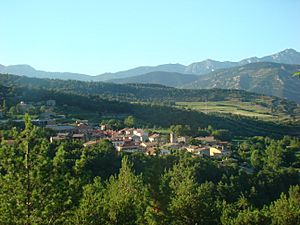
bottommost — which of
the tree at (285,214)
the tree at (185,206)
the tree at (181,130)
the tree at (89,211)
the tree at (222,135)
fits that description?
the tree at (222,135)

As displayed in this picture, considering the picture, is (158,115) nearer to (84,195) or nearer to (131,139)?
(131,139)

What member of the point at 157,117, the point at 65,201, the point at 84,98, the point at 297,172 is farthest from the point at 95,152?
the point at 84,98

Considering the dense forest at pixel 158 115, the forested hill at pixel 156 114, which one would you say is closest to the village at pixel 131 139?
the dense forest at pixel 158 115

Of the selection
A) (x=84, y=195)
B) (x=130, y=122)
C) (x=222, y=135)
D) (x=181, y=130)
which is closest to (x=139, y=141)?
(x=181, y=130)

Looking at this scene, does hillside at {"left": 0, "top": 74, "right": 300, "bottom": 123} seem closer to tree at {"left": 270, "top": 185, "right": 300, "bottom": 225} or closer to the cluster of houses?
the cluster of houses

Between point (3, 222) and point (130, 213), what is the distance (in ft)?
24.1

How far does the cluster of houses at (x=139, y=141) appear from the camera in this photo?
63.5 m

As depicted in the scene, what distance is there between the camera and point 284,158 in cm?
6569

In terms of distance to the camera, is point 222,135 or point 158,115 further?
point 158,115

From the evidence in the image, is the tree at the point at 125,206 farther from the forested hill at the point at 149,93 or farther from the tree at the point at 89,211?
the forested hill at the point at 149,93

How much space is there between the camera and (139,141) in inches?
2832

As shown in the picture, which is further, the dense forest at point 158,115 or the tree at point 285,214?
the dense forest at point 158,115

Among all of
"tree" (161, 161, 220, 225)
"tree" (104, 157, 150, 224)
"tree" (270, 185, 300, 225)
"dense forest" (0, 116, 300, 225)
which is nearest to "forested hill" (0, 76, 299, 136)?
"dense forest" (0, 116, 300, 225)

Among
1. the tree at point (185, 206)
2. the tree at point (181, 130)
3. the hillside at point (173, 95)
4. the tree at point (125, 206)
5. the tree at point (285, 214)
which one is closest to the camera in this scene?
the tree at point (125, 206)
